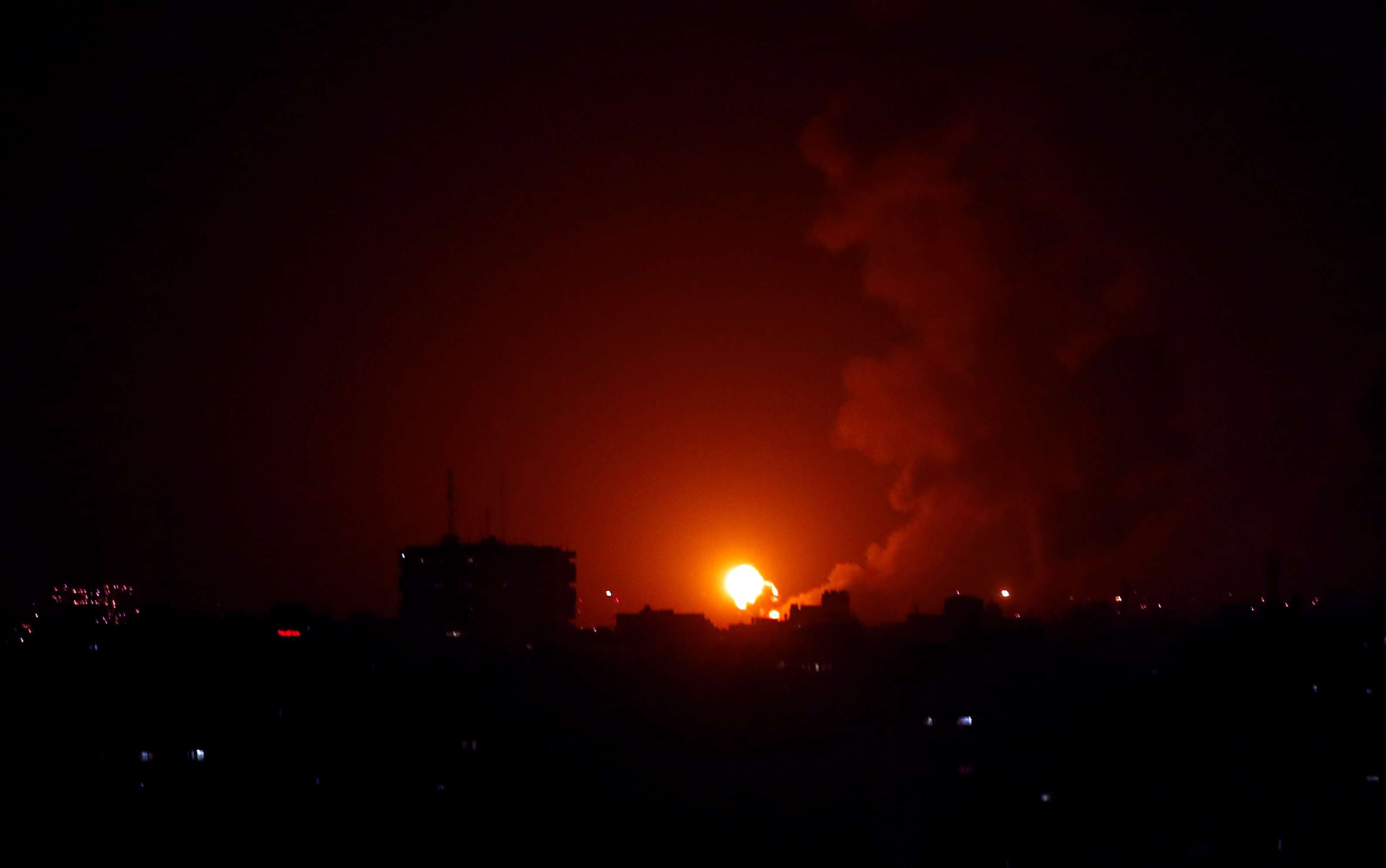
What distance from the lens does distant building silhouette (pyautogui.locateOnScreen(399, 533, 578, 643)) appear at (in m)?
53.0

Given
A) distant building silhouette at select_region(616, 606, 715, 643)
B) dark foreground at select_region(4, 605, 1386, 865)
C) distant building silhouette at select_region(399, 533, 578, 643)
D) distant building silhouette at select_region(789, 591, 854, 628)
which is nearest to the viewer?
dark foreground at select_region(4, 605, 1386, 865)

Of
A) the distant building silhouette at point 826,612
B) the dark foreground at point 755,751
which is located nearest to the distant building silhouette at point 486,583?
the distant building silhouette at point 826,612

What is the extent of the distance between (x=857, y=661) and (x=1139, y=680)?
6004mm

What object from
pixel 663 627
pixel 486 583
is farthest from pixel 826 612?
pixel 486 583

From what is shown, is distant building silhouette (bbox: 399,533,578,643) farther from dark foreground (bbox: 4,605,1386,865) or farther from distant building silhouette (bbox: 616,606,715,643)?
dark foreground (bbox: 4,605,1386,865)

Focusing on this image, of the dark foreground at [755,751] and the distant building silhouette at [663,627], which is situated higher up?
the distant building silhouette at [663,627]

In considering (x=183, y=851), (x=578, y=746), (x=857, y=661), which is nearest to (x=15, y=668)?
(x=183, y=851)

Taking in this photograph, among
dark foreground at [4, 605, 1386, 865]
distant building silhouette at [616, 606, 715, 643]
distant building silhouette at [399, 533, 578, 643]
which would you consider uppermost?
distant building silhouette at [399, 533, 578, 643]

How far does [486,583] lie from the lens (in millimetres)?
54250

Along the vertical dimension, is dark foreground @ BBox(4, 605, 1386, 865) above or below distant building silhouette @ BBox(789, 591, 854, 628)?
below

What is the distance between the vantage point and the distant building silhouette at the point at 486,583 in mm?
53000

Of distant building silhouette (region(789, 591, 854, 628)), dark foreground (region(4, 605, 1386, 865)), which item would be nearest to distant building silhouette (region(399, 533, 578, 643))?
distant building silhouette (region(789, 591, 854, 628))

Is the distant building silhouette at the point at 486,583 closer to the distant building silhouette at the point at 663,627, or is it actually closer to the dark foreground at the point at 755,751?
the distant building silhouette at the point at 663,627

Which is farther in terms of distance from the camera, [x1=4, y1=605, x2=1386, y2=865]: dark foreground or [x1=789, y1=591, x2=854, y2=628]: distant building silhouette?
[x1=789, y1=591, x2=854, y2=628]: distant building silhouette
